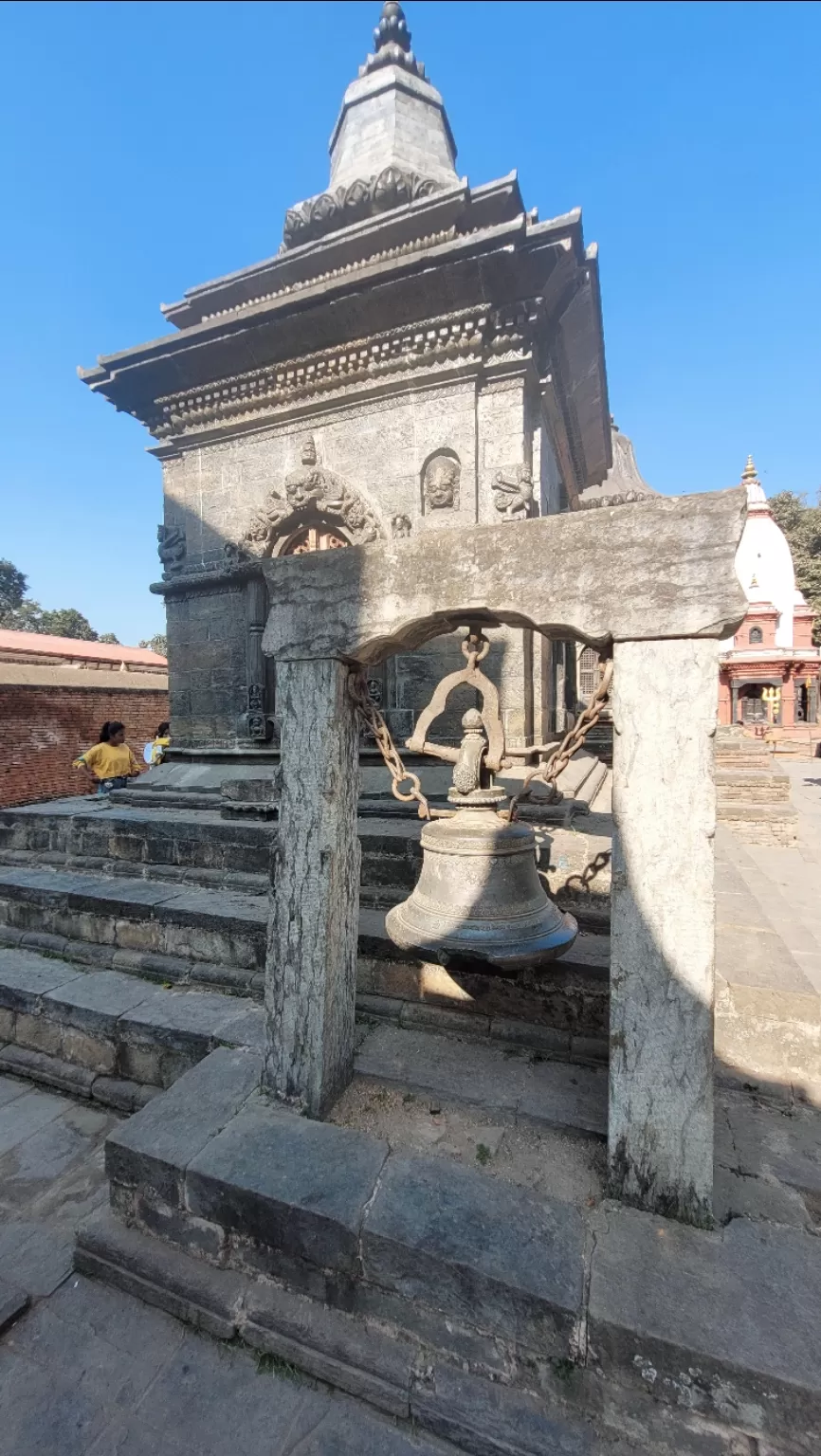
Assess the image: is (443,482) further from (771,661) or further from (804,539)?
(804,539)

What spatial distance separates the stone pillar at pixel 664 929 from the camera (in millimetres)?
1978

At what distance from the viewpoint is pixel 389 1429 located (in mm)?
1863

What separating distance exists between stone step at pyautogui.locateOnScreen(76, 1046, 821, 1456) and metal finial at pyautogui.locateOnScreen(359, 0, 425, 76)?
1233cm

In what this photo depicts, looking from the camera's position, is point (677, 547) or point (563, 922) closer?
point (677, 547)

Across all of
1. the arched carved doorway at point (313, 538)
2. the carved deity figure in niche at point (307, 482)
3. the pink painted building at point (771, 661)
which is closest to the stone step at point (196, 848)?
the arched carved doorway at point (313, 538)

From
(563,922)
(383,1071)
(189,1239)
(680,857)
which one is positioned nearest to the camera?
(680,857)

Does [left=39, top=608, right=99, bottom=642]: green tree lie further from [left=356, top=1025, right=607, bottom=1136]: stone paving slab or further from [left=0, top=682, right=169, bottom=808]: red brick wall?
[left=356, top=1025, right=607, bottom=1136]: stone paving slab

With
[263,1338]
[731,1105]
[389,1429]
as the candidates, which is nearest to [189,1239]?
[263,1338]

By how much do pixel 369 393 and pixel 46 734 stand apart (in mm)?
8603

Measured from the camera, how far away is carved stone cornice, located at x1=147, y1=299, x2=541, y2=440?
18.1 feet

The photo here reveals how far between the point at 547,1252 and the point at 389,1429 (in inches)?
29.4

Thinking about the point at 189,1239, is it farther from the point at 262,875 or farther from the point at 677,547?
the point at 677,547

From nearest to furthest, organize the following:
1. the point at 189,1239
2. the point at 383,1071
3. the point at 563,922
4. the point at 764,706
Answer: the point at 189,1239 < the point at 563,922 < the point at 383,1071 < the point at 764,706

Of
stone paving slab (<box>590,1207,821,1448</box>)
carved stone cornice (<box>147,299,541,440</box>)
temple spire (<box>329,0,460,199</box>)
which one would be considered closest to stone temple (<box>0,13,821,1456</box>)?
stone paving slab (<box>590,1207,821,1448</box>)
